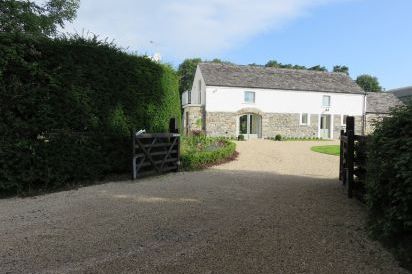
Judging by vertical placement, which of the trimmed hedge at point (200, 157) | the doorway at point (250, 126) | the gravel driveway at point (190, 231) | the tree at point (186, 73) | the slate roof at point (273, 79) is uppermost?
the tree at point (186, 73)

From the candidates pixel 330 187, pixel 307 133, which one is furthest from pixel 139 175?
pixel 307 133

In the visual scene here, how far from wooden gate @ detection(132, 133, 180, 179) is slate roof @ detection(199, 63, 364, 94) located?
2032cm

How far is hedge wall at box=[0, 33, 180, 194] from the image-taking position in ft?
26.2

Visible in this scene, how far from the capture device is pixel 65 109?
873 centimetres

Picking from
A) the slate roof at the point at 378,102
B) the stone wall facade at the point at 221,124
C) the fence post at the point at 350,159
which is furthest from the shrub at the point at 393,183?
the slate roof at the point at 378,102

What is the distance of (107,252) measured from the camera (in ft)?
14.5

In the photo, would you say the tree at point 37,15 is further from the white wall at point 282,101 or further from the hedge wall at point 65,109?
the white wall at point 282,101

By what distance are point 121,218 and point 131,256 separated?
1732mm

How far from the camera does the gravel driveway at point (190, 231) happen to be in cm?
405

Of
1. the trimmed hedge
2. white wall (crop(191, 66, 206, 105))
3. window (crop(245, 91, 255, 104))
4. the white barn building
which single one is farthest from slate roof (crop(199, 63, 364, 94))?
the trimmed hedge

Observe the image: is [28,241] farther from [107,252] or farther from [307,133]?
[307,133]

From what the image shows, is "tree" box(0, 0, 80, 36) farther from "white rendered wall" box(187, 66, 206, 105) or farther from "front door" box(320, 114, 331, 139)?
"front door" box(320, 114, 331, 139)

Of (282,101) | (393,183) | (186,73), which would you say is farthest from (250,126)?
(393,183)

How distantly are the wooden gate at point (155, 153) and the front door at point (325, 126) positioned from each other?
1041 inches
